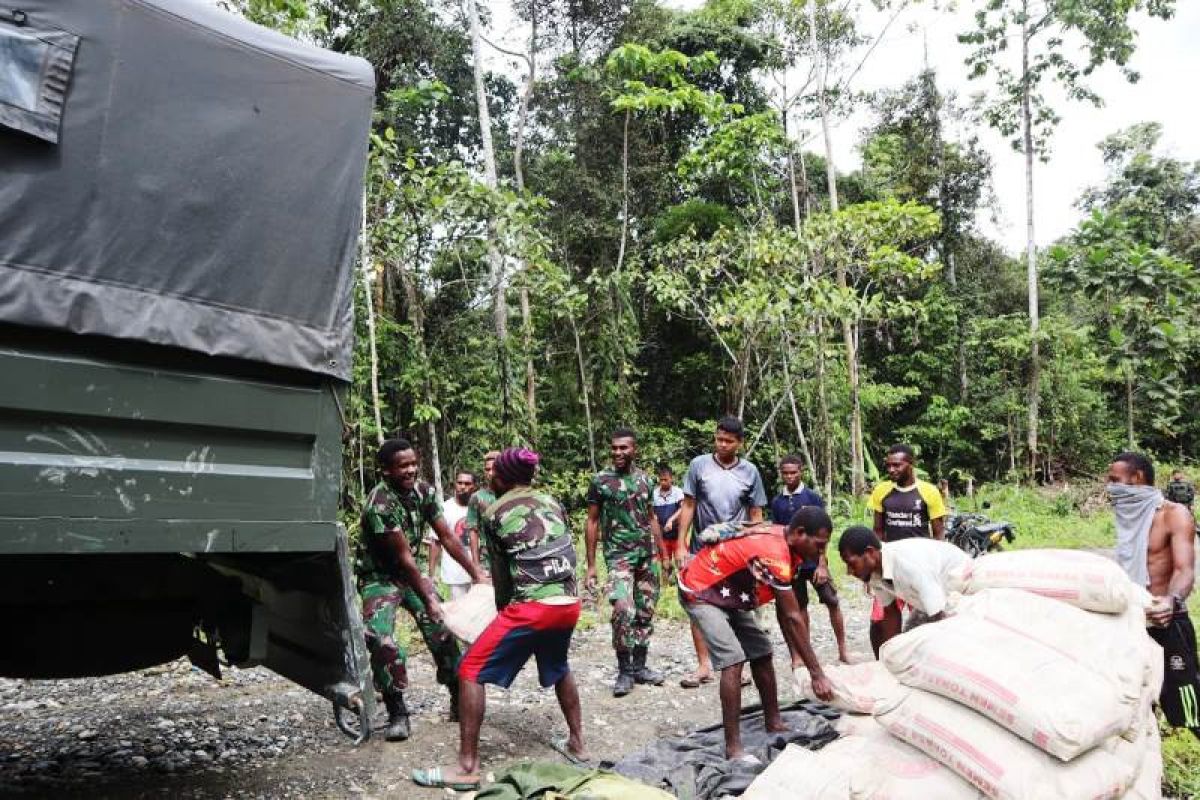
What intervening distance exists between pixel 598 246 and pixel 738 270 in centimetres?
362

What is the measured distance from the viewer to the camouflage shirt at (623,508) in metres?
5.30

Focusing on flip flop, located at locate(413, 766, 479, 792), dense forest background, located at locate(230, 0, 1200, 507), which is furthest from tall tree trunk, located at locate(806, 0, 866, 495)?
flip flop, located at locate(413, 766, 479, 792)

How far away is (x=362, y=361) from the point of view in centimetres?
809

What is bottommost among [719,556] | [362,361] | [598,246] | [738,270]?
[719,556]

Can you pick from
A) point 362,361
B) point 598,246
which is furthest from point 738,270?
point 362,361

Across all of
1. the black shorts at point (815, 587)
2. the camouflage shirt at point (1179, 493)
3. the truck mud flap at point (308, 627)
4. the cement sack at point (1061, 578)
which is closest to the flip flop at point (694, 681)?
the black shorts at point (815, 587)

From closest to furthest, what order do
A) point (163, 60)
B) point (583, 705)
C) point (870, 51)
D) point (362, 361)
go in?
point (163, 60) → point (583, 705) → point (362, 361) → point (870, 51)

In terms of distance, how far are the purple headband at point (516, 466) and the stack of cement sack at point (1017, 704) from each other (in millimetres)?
1578

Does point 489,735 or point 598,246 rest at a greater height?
point 598,246

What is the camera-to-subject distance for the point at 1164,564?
388 centimetres

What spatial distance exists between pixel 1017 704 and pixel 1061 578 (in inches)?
27.1

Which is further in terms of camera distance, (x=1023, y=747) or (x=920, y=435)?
(x=920, y=435)

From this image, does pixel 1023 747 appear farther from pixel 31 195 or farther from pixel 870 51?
pixel 870 51

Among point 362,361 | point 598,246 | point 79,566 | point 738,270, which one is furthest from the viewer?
point 598,246
